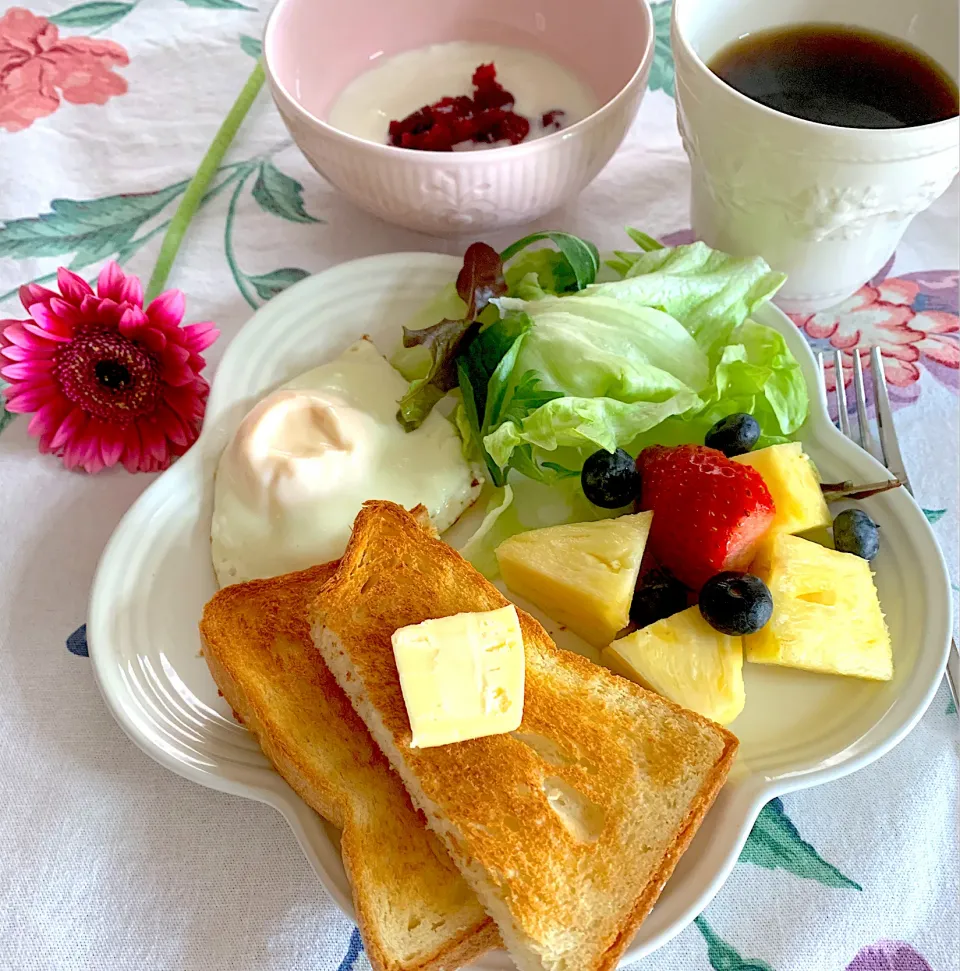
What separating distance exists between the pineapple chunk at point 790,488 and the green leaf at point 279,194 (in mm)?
1014

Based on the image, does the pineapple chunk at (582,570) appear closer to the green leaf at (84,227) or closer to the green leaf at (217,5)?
the green leaf at (84,227)

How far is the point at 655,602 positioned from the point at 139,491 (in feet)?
2.79

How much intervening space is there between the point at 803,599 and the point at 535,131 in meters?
0.97

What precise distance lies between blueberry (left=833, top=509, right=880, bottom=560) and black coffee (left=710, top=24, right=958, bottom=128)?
0.62 metres

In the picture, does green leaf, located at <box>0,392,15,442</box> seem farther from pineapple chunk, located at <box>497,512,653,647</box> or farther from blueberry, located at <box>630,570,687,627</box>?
blueberry, located at <box>630,570,687,627</box>

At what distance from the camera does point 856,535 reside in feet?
4.25

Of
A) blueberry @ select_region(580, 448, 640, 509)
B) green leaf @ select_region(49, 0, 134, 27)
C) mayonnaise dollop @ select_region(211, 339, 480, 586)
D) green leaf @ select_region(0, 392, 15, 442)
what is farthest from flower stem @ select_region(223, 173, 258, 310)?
blueberry @ select_region(580, 448, 640, 509)

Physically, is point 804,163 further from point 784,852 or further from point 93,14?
point 93,14

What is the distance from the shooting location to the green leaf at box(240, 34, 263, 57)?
2.05 meters

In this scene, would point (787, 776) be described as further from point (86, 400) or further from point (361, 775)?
point (86, 400)

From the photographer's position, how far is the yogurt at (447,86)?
5.51 ft

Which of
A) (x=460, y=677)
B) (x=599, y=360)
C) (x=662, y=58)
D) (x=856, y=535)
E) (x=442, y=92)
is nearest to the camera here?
(x=460, y=677)

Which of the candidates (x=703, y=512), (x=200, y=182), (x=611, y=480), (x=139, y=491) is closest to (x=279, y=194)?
(x=200, y=182)

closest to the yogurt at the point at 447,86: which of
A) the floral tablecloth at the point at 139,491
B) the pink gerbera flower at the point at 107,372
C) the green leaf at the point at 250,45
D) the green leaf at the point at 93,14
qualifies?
the floral tablecloth at the point at 139,491
